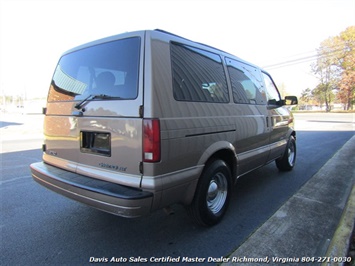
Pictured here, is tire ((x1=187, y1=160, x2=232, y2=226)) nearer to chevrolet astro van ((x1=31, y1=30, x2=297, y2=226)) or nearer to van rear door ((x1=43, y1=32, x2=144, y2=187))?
chevrolet astro van ((x1=31, y1=30, x2=297, y2=226))

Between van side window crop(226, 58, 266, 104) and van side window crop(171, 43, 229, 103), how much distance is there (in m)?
0.28

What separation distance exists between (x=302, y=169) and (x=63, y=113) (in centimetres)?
531

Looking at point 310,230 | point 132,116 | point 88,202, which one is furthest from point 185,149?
point 310,230

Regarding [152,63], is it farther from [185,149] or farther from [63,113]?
[63,113]

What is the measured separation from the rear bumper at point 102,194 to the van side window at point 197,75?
1037mm

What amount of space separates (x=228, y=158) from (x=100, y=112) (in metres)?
1.76

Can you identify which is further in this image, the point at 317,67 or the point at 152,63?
the point at 317,67

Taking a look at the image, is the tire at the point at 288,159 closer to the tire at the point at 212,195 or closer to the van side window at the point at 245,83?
the van side window at the point at 245,83

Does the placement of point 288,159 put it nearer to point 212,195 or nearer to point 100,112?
point 212,195

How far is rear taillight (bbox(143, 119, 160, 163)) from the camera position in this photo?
7.18ft

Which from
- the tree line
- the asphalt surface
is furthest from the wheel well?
the tree line

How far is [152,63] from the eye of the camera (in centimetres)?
228

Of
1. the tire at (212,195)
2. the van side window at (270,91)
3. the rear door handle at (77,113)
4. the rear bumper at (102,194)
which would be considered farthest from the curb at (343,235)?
the rear door handle at (77,113)

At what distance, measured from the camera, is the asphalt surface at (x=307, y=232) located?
237 cm
